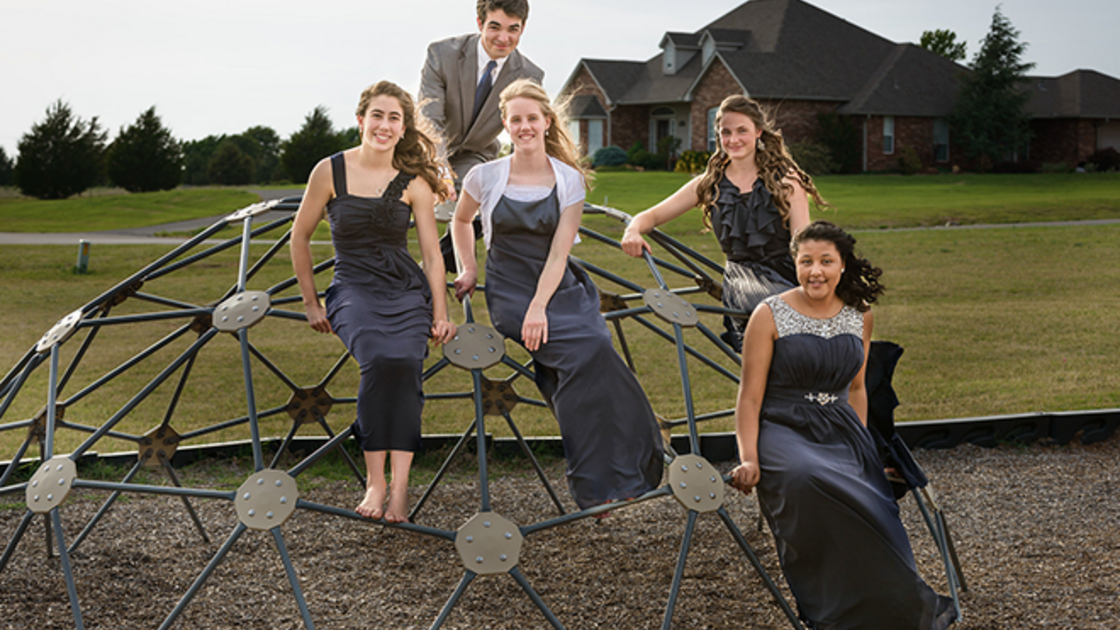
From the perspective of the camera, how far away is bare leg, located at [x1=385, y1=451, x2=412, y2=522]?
370cm

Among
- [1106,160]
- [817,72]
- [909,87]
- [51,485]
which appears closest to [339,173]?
[51,485]

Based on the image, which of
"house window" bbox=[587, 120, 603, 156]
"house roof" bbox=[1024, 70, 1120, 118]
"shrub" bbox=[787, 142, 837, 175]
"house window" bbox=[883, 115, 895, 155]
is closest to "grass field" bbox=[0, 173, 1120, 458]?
"shrub" bbox=[787, 142, 837, 175]

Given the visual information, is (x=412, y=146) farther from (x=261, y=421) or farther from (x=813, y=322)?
(x=261, y=421)

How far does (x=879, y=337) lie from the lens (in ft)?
33.6

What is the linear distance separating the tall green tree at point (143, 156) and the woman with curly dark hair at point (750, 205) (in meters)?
31.4

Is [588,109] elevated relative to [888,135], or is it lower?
elevated

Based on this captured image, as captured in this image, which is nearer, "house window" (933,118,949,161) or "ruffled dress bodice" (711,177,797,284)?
"ruffled dress bodice" (711,177,797,284)

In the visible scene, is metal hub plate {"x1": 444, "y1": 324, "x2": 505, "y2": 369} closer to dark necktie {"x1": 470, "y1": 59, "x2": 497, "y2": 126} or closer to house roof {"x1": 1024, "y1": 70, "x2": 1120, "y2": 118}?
dark necktie {"x1": 470, "y1": 59, "x2": 497, "y2": 126}

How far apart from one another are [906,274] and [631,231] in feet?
35.9

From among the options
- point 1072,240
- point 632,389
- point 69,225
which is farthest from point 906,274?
point 69,225

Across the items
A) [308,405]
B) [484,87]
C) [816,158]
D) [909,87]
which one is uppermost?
[909,87]

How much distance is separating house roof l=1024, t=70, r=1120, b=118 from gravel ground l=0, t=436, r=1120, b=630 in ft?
117

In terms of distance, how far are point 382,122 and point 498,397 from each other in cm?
211

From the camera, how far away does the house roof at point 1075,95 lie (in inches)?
1449
